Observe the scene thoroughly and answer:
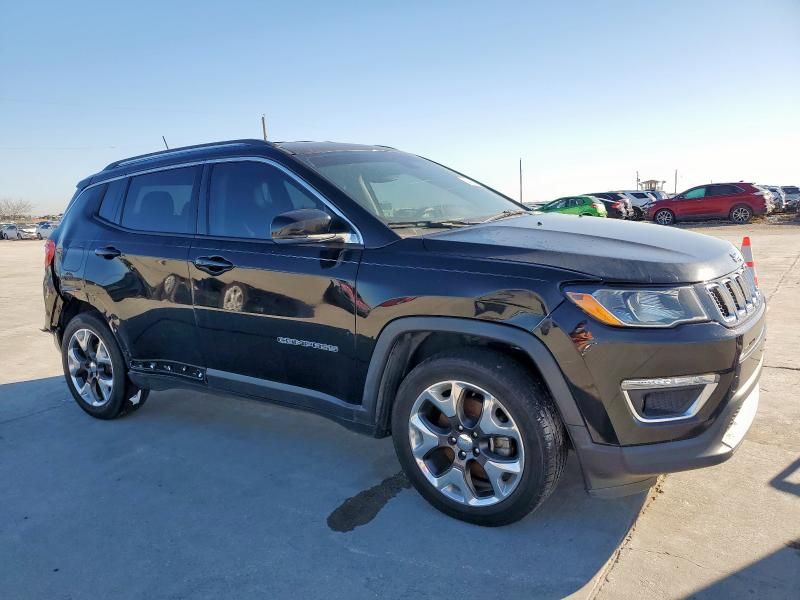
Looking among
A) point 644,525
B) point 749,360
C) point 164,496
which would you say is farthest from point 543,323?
point 164,496

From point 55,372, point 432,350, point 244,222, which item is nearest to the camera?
point 432,350

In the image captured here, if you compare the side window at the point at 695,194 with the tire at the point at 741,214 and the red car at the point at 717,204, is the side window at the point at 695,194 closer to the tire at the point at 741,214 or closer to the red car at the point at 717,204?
the red car at the point at 717,204

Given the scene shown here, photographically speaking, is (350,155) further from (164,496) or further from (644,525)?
(644,525)

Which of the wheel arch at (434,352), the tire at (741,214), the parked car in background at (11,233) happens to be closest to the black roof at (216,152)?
the wheel arch at (434,352)

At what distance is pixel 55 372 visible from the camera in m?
5.98

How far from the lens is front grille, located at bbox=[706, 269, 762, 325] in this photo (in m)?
2.55

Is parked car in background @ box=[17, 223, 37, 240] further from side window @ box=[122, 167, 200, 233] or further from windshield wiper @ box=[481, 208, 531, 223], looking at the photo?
windshield wiper @ box=[481, 208, 531, 223]

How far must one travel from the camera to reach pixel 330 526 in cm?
294

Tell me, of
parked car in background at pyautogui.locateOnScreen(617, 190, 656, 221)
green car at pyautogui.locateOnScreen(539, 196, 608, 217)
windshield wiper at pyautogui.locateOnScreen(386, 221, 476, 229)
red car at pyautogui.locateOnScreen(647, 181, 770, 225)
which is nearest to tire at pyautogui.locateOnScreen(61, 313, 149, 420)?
windshield wiper at pyautogui.locateOnScreen(386, 221, 476, 229)

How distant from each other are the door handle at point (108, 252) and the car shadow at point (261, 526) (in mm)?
1242

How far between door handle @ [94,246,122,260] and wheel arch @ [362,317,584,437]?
2.26 metres

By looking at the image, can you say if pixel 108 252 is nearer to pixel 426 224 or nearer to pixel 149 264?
pixel 149 264

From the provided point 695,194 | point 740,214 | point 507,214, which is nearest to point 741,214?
point 740,214

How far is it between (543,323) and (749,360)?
93 centimetres
